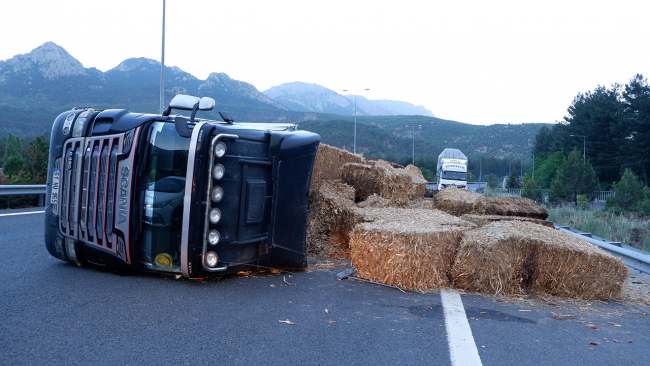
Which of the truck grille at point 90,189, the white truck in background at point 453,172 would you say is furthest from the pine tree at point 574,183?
the truck grille at point 90,189

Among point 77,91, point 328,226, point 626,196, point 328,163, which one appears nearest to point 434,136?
point 626,196

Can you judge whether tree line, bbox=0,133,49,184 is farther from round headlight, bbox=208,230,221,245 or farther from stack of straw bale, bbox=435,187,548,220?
round headlight, bbox=208,230,221,245

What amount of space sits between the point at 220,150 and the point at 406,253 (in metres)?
2.41

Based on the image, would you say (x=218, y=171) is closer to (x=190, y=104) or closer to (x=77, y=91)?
(x=190, y=104)

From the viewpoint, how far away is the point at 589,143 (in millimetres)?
54781

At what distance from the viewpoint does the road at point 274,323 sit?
3.05m

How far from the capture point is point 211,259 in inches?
177

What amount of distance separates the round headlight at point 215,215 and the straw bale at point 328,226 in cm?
241

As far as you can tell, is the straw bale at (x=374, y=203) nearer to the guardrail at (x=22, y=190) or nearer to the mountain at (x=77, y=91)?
the guardrail at (x=22, y=190)

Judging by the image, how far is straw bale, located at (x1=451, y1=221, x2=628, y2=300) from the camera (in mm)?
4836

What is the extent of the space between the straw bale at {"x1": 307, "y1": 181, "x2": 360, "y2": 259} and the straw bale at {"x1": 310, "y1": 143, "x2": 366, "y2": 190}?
4.41ft

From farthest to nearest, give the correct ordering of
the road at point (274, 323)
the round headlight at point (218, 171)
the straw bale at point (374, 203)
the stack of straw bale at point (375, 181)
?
the stack of straw bale at point (375, 181) < the straw bale at point (374, 203) < the round headlight at point (218, 171) < the road at point (274, 323)

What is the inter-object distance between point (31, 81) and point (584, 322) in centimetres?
12791

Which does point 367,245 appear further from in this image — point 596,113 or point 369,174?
point 596,113
